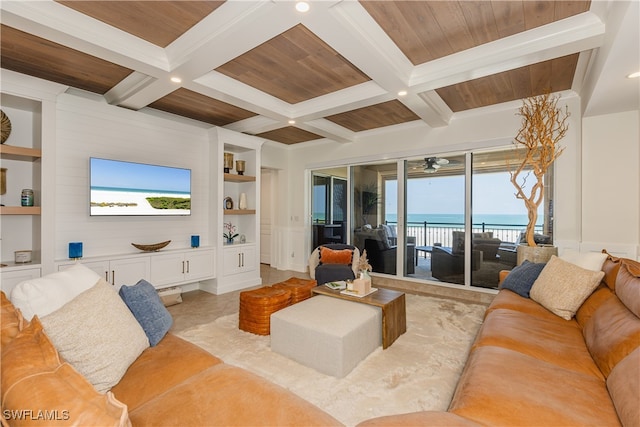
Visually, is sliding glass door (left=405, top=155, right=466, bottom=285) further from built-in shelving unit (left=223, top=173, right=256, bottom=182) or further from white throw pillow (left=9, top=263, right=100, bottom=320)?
white throw pillow (left=9, top=263, right=100, bottom=320)

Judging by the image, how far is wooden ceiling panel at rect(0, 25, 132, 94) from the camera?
8.37ft

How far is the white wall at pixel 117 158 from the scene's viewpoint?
348 centimetres

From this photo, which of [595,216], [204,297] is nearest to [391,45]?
[595,216]

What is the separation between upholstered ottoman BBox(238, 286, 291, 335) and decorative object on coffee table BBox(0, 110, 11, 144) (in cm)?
278

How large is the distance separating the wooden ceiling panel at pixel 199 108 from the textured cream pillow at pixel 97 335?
276 cm

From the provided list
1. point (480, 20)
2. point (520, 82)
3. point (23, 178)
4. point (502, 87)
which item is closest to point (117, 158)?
point (23, 178)

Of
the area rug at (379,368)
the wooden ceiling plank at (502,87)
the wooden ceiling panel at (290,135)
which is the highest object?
the wooden ceiling plank at (502,87)

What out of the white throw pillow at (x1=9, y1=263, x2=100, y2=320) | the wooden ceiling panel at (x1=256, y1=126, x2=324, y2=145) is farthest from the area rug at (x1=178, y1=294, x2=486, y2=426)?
the wooden ceiling panel at (x1=256, y1=126, x2=324, y2=145)

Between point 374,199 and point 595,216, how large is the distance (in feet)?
9.77

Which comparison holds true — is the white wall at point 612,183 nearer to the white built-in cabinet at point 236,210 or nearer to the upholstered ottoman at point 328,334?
the upholstered ottoman at point 328,334

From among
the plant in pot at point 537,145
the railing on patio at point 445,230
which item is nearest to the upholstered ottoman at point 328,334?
the plant in pot at point 537,145

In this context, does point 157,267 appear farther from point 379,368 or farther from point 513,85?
point 513,85

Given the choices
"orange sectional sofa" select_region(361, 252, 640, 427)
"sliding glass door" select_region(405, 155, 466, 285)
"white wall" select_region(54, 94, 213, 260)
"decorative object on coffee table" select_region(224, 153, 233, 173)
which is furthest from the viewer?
"decorative object on coffee table" select_region(224, 153, 233, 173)

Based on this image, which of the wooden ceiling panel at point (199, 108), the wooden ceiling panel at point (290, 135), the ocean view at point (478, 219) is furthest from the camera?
the wooden ceiling panel at point (290, 135)
